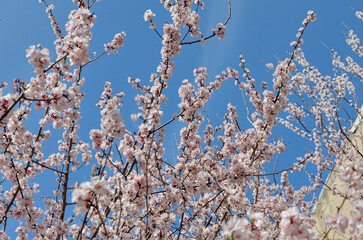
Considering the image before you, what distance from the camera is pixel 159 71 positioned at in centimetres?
502

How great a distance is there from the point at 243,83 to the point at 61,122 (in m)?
3.96

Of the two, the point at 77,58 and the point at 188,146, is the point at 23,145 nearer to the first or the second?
the point at 77,58

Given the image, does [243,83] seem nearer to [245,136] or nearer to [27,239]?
[245,136]

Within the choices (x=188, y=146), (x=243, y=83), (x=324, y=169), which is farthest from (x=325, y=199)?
(x=188, y=146)

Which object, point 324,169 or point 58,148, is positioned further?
point 324,169

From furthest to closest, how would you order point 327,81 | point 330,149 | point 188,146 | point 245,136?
point 327,81
point 330,149
point 188,146
point 245,136

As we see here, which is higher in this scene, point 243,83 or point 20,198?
point 243,83

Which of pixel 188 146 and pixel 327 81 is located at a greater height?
pixel 327 81

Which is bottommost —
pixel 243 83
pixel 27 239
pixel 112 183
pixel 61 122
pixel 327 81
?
pixel 27 239

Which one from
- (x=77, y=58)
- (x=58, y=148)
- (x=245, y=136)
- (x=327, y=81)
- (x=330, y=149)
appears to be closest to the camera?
(x=77, y=58)

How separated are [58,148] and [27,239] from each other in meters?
1.93

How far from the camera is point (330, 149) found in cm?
806

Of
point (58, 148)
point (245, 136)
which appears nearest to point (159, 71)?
point (245, 136)

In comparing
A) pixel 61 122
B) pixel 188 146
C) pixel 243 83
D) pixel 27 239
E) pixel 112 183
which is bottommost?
pixel 27 239
